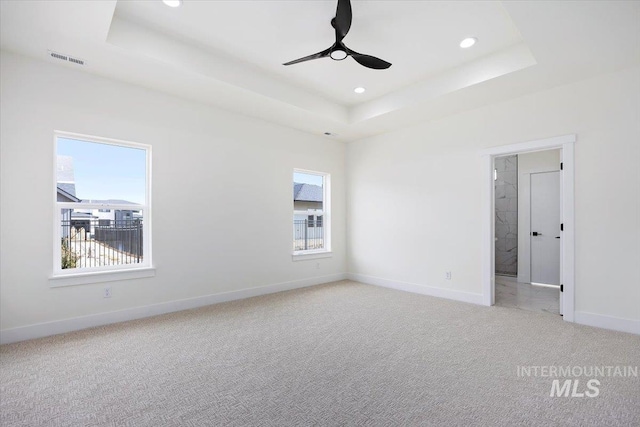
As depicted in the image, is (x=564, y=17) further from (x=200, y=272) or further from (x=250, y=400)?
(x=200, y=272)

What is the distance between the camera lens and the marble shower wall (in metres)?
6.23

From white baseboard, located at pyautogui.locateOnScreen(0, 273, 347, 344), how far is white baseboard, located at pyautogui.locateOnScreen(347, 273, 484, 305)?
1339mm

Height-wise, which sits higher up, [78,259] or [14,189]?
[14,189]

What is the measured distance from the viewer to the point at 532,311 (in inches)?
156

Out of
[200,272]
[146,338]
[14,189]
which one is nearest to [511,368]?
[146,338]

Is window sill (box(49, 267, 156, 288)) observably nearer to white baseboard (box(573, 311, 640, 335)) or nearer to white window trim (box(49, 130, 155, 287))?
white window trim (box(49, 130, 155, 287))

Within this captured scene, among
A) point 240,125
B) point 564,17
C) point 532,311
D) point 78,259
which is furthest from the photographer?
point 240,125

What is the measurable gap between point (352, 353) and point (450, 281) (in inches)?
99.7

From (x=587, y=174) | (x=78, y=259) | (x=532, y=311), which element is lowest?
(x=532, y=311)

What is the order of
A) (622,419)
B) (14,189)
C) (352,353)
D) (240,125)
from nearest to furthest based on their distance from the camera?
1. (622,419)
2. (352,353)
3. (14,189)
4. (240,125)

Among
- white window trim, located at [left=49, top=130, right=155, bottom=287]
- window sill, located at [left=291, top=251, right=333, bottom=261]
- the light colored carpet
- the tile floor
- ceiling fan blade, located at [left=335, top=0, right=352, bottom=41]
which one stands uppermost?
ceiling fan blade, located at [left=335, top=0, right=352, bottom=41]

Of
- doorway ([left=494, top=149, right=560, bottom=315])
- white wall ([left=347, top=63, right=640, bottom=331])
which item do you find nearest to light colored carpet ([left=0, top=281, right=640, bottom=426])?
white wall ([left=347, top=63, right=640, bottom=331])
